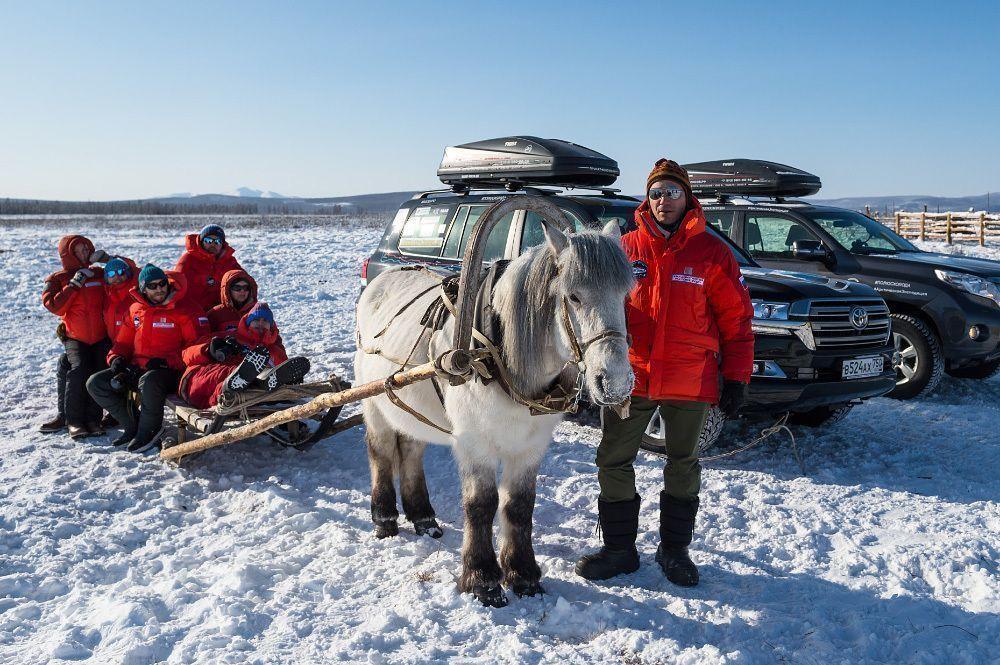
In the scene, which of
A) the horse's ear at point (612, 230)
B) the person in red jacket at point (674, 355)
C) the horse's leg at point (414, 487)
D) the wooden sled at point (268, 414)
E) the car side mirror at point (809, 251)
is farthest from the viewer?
the car side mirror at point (809, 251)

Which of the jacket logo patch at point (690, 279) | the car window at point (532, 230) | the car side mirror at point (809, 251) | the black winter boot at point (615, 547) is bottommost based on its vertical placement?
the black winter boot at point (615, 547)

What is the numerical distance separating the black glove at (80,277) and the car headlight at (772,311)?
6.06 m

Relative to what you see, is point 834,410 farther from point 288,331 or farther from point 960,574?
point 288,331

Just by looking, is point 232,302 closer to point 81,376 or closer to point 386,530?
point 81,376

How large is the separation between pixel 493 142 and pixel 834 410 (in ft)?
14.0

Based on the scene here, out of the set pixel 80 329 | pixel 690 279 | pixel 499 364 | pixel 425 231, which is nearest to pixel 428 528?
pixel 499 364

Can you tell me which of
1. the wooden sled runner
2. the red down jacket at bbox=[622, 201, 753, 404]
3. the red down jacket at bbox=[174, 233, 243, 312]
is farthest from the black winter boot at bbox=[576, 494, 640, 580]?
the red down jacket at bbox=[174, 233, 243, 312]

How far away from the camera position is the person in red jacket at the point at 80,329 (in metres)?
5.95

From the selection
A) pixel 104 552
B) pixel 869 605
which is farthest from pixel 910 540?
pixel 104 552

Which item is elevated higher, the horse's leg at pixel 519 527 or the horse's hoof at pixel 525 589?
the horse's leg at pixel 519 527

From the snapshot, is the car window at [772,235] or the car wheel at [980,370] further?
the car window at [772,235]

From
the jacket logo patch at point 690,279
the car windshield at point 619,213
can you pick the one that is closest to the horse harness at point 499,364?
the jacket logo patch at point 690,279

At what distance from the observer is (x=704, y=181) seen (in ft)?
30.5

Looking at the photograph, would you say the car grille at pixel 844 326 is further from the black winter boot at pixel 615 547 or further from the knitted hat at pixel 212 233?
the knitted hat at pixel 212 233
